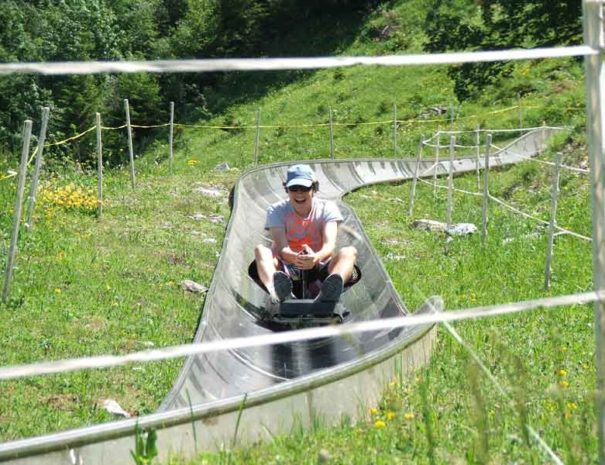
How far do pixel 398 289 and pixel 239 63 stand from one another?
753cm

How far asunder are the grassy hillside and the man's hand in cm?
92

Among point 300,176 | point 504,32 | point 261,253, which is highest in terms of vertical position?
point 504,32

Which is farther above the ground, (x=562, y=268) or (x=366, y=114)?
(x=366, y=114)

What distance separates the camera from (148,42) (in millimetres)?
54094

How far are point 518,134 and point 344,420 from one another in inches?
1003

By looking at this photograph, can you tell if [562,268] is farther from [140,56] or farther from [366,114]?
[140,56]

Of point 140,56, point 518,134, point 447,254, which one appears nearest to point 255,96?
point 140,56

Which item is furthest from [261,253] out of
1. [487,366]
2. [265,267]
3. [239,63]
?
[239,63]

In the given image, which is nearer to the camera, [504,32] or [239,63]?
[239,63]

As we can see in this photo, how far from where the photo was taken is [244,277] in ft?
33.4

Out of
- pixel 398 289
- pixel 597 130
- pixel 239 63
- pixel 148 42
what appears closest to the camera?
pixel 239 63

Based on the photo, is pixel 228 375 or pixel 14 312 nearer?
pixel 228 375

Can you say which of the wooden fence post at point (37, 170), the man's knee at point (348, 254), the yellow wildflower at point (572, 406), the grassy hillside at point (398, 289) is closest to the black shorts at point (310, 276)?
the man's knee at point (348, 254)

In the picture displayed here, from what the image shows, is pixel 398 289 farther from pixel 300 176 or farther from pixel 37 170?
pixel 37 170
